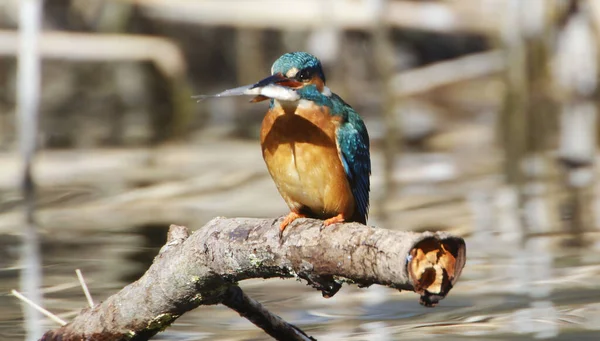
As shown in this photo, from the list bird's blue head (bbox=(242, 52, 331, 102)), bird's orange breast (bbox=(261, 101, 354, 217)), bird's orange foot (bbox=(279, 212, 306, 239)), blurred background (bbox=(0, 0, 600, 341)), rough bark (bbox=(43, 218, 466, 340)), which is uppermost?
blurred background (bbox=(0, 0, 600, 341))

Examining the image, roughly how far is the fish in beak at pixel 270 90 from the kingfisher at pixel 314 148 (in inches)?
1.8

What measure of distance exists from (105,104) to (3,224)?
33.4 ft

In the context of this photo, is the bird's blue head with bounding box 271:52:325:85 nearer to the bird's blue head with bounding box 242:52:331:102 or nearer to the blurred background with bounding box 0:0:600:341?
the bird's blue head with bounding box 242:52:331:102

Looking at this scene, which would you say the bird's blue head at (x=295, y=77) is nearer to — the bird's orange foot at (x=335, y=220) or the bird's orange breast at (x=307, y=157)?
the bird's orange breast at (x=307, y=157)

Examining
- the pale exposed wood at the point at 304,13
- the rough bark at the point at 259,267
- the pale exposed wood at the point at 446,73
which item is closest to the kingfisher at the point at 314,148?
the rough bark at the point at 259,267

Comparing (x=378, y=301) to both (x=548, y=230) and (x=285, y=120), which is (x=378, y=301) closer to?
(x=285, y=120)

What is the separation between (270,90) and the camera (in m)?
3.98

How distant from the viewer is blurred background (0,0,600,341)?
611 centimetres

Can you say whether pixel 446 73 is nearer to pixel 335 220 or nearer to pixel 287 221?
pixel 335 220

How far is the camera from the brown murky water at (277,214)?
5570 millimetres

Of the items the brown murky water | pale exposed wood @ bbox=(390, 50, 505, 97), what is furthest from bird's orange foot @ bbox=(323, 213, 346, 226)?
pale exposed wood @ bbox=(390, 50, 505, 97)

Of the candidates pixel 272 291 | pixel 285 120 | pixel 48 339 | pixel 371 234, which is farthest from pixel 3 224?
pixel 371 234

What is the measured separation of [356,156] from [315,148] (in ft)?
0.73

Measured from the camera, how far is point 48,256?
769 centimetres
